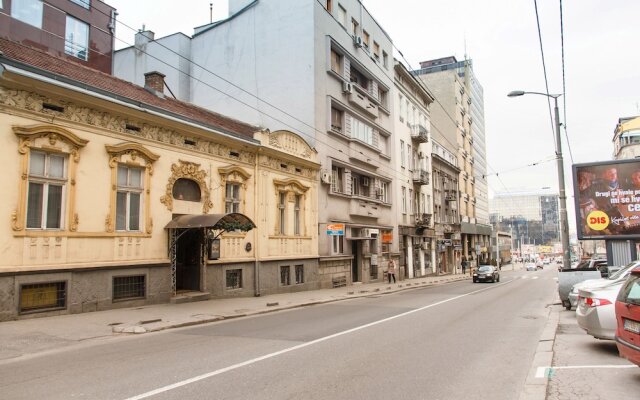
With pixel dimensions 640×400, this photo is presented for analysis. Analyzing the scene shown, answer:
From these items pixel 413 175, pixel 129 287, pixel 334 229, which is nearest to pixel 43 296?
pixel 129 287

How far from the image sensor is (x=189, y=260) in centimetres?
1861

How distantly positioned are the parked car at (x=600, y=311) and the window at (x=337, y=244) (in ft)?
62.0

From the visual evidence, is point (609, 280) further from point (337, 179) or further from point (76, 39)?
point (76, 39)

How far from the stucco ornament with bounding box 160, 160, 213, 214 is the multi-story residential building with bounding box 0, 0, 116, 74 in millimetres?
12173

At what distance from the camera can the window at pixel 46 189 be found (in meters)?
13.0

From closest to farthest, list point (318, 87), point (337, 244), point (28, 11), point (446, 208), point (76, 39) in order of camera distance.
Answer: point (318, 87) → point (28, 11) → point (337, 244) → point (76, 39) → point (446, 208)

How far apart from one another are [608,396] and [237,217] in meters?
13.0

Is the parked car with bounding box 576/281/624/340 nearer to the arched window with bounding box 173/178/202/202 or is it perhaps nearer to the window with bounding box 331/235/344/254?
the arched window with bounding box 173/178/202/202

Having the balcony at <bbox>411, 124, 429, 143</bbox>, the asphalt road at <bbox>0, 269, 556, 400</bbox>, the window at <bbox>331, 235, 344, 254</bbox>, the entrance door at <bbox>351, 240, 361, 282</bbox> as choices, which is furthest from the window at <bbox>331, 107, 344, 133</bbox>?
the asphalt road at <bbox>0, 269, 556, 400</bbox>

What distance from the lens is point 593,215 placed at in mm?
17844

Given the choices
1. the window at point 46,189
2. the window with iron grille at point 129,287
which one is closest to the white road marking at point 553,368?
the window with iron grille at point 129,287

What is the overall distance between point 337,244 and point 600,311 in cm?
2016

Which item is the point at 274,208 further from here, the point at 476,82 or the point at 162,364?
the point at 476,82

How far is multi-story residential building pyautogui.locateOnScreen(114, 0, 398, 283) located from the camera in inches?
1065
